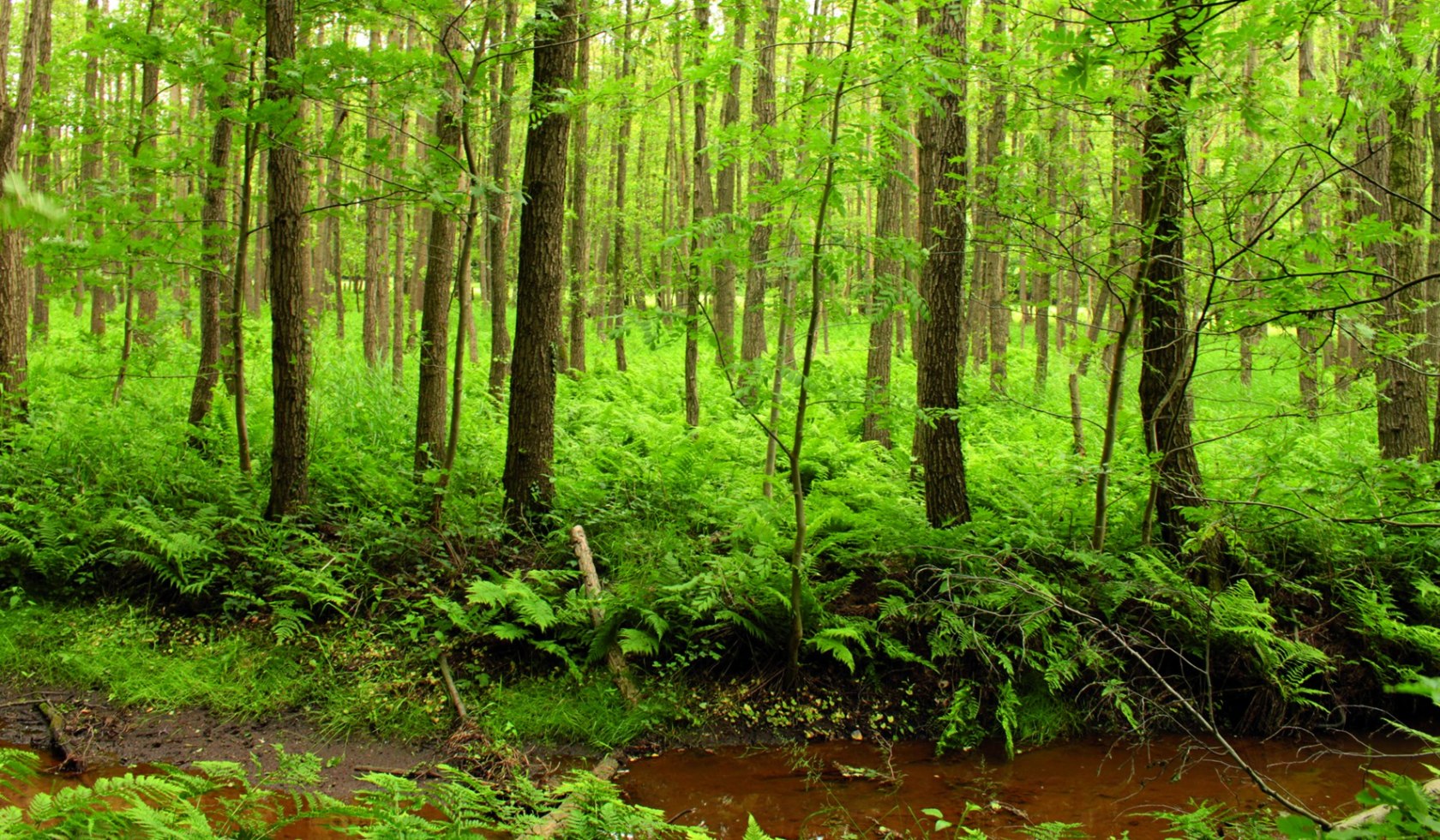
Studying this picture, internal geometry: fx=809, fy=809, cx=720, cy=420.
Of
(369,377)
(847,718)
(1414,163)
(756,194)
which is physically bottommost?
(847,718)

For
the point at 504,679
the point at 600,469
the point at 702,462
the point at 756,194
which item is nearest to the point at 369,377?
the point at 600,469

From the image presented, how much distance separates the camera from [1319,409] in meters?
5.65

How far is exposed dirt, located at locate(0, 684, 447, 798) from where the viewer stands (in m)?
4.82

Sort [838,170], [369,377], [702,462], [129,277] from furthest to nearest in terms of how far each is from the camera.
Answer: [369,377] < [702,462] < [129,277] < [838,170]

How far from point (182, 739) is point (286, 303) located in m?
3.37

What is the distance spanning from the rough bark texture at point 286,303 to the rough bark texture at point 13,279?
330 cm

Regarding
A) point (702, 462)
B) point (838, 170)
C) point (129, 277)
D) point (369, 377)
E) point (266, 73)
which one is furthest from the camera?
point (369, 377)

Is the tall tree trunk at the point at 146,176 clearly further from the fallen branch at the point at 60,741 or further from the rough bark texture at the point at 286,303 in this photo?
the fallen branch at the point at 60,741

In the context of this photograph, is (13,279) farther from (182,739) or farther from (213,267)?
(182,739)

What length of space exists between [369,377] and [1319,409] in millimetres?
10180

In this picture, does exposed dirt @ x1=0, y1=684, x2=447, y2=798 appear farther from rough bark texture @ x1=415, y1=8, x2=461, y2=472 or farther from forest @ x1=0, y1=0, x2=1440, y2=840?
rough bark texture @ x1=415, y1=8, x2=461, y2=472

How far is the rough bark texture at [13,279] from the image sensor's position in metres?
8.06

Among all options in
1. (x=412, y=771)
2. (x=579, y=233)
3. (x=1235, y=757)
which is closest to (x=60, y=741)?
(x=412, y=771)

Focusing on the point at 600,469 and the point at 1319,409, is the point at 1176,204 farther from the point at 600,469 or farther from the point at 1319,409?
the point at 600,469
